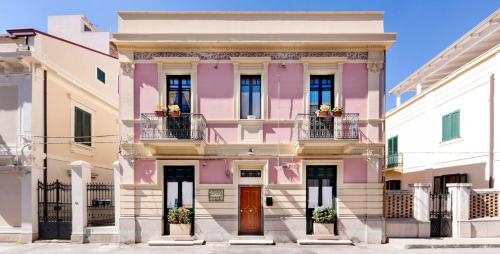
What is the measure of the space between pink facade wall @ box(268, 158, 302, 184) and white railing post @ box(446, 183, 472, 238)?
6.31 meters

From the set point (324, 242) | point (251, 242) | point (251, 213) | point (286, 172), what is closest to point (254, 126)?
point (286, 172)

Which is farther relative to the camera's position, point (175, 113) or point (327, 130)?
point (327, 130)

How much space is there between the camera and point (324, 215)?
42.7ft

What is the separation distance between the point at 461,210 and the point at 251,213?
325 inches

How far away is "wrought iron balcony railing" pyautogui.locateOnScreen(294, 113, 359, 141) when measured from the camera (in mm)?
12938

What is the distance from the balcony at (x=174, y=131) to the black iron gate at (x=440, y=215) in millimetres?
9626

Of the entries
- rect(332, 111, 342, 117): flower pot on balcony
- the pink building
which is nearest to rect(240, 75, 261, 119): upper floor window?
the pink building

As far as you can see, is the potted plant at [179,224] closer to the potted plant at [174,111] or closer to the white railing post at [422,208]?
the potted plant at [174,111]

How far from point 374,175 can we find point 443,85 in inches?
315

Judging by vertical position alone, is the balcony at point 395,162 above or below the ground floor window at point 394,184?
above

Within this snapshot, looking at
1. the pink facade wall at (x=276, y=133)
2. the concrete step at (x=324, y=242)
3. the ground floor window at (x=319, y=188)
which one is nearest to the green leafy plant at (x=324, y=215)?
the ground floor window at (x=319, y=188)

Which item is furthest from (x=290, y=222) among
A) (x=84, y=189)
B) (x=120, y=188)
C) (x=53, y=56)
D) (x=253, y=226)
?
(x=53, y=56)

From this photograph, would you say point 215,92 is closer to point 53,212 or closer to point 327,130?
point 327,130

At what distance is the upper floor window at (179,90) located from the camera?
1377 cm
